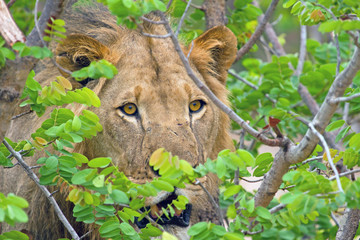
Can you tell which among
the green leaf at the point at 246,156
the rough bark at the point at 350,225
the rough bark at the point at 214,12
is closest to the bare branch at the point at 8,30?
the green leaf at the point at 246,156

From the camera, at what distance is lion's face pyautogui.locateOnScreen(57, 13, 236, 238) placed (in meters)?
3.71

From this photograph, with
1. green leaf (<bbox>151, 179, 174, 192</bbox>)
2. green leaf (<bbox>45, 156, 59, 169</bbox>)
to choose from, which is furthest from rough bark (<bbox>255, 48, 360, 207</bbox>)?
green leaf (<bbox>45, 156, 59, 169</bbox>)

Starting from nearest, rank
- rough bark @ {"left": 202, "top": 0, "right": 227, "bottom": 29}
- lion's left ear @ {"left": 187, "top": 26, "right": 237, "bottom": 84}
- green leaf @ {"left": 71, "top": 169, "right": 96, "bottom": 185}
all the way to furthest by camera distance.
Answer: green leaf @ {"left": 71, "top": 169, "right": 96, "bottom": 185} < lion's left ear @ {"left": 187, "top": 26, "right": 237, "bottom": 84} < rough bark @ {"left": 202, "top": 0, "right": 227, "bottom": 29}

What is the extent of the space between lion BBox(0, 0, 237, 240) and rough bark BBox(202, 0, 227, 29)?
2.40 ft

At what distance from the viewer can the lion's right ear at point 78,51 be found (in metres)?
4.07

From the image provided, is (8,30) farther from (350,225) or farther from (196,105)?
(350,225)

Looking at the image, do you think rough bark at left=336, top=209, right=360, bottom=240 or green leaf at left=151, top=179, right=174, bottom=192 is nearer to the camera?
green leaf at left=151, top=179, right=174, bottom=192

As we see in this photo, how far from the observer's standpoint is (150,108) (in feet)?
12.7

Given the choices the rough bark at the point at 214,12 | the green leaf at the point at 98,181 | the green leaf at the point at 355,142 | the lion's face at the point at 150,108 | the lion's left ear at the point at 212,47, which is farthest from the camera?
the rough bark at the point at 214,12

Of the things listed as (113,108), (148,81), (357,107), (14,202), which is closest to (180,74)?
(148,81)

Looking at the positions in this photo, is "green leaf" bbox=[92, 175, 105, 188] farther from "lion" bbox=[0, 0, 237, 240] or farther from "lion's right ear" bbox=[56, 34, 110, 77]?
"lion's right ear" bbox=[56, 34, 110, 77]

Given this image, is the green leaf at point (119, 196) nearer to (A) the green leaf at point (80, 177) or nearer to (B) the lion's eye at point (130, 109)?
(A) the green leaf at point (80, 177)

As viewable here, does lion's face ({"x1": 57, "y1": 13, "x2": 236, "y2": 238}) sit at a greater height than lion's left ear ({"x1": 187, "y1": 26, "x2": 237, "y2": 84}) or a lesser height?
lesser

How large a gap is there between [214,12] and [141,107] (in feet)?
5.99
